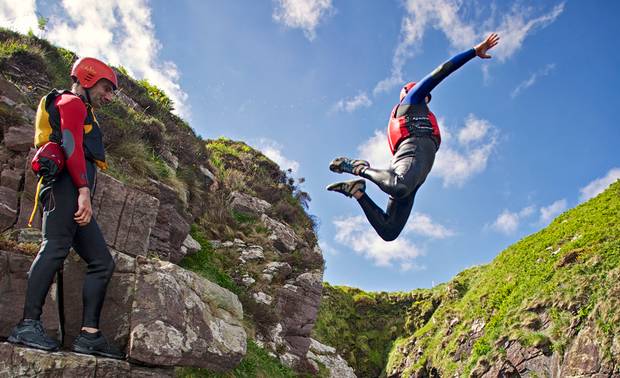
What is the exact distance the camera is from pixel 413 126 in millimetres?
4637

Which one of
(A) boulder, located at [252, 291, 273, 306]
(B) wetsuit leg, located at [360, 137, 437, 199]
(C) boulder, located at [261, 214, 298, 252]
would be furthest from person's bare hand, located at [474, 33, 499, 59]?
(C) boulder, located at [261, 214, 298, 252]

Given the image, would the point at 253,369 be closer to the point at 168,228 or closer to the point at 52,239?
the point at 168,228

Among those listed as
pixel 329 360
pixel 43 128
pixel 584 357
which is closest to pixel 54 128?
pixel 43 128

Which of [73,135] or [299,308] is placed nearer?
[73,135]

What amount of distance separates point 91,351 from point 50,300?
0.86m

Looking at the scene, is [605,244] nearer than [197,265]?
No

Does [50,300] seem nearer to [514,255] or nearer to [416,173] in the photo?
[416,173]

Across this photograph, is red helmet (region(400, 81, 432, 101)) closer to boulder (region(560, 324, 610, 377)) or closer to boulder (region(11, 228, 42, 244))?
boulder (region(11, 228, 42, 244))

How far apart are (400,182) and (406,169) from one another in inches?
7.5

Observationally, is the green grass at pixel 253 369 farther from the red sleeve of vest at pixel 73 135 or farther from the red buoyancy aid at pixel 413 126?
the red buoyancy aid at pixel 413 126

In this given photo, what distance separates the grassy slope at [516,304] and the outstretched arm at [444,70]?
18.7m

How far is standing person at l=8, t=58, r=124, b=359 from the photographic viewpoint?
3.74 m

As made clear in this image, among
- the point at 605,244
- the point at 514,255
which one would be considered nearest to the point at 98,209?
the point at 605,244

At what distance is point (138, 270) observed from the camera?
4930mm
